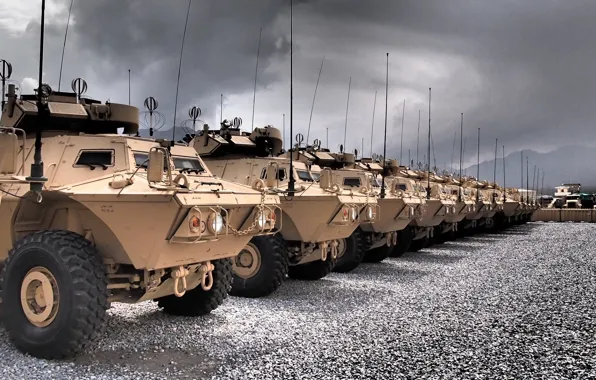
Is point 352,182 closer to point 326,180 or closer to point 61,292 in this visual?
point 326,180

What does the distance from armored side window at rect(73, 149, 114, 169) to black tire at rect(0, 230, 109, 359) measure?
0.95 meters

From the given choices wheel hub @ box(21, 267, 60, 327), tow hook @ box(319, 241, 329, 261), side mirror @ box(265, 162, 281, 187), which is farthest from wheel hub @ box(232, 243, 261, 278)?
wheel hub @ box(21, 267, 60, 327)

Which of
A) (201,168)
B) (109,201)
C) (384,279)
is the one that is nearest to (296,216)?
(201,168)

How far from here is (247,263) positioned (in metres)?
8.05

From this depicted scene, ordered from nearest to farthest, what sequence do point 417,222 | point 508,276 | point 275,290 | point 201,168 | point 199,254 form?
1. point 199,254
2. point 201,168
3. point 275,290
4. point 508,276
5. point 417,222

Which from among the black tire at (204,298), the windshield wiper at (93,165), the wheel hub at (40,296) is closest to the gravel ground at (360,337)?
the black tire at (204,298)

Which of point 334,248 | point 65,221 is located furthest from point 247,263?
point 65,221

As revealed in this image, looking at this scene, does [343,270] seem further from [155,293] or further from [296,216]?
[155,293]

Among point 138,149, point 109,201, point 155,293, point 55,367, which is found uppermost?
point 138,149

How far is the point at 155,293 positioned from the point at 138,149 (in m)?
1.53

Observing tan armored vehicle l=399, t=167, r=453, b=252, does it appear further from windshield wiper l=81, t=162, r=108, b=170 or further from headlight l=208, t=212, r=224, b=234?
windshield wiper l=81, t=162, r=108, b=170

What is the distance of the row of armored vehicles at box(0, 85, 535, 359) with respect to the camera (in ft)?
16.2

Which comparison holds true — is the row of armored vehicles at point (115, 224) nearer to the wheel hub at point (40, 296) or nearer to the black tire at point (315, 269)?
the wheel hub at point (40, 296)

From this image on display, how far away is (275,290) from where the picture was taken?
26.3 feet
